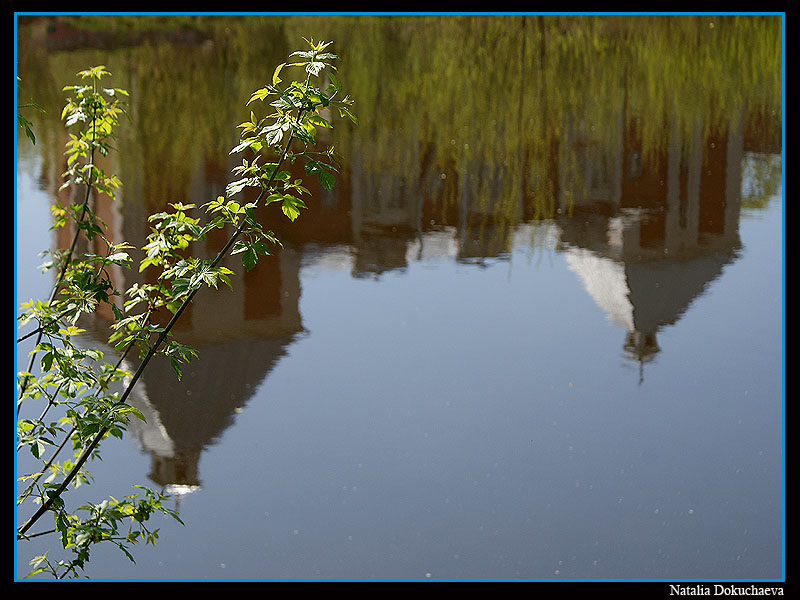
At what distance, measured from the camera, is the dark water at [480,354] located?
4328mm

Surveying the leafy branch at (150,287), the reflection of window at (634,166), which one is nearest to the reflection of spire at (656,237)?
the reflection of window at (634,166)

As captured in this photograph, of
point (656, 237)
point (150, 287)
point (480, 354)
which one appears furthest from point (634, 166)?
point (150, 287)

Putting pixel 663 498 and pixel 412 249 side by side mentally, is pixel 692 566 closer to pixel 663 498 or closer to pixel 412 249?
pixel 663 498

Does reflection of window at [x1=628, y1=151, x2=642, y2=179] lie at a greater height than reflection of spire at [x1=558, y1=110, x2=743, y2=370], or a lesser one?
greater

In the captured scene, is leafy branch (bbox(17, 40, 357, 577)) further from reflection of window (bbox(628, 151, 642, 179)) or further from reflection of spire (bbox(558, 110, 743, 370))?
reflection of window (bbox(628, 151, 642, 179))

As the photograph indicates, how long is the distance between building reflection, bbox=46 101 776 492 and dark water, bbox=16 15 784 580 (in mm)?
30

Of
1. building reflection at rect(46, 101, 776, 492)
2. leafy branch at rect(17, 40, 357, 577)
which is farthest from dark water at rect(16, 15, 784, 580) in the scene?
leafy branch at rect(17, 40, 357, 577)

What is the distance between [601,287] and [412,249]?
1.83 meters

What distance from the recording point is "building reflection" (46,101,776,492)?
5797mm

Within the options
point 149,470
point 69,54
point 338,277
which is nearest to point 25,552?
point 149,470

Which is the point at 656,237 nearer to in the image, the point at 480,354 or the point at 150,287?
the point at 480,354

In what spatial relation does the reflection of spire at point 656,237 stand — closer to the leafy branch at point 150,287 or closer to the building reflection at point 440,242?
the building reflection at point 440,242

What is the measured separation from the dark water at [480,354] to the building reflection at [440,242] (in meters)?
0.03

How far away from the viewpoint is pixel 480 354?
6.16m
